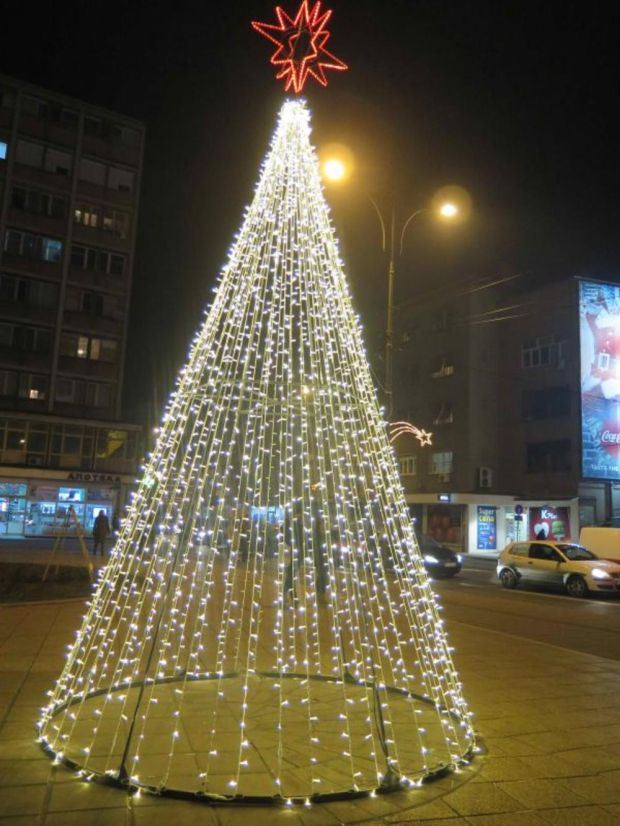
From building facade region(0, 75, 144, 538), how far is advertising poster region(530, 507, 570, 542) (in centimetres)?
2258

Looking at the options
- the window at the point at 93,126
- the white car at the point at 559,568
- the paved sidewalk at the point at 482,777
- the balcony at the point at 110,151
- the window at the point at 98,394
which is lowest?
the paved sidewalk at the point at 482,777

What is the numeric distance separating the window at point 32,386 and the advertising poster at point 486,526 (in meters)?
25.3

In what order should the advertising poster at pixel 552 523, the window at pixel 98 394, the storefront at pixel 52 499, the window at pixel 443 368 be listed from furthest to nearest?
the window at pixel 443 368 < the window at pixel 98 394 < the storefront at pixel 52 499 < the advertising poster at pixel 552 523

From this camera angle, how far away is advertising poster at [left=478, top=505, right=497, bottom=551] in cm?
4050

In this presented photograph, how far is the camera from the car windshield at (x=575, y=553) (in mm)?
20725

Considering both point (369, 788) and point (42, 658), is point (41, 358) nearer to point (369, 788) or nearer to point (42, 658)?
point (42, 658)

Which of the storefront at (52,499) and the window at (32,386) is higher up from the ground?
the window at (32,386)

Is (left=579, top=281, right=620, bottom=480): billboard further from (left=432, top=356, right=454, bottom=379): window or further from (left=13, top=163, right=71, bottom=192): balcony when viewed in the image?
(left=13, top=163, right=71, bottom=192): balcony

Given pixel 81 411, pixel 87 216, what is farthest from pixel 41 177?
pixel 81 411

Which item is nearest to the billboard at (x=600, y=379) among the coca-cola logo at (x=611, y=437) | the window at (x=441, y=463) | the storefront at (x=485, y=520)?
the coca-cola logo at (x=611, y=437)

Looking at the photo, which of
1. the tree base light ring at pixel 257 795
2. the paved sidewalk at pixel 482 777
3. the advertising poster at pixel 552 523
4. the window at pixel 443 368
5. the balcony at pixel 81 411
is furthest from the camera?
the window at pixel 443 368

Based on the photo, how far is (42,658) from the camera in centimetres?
857

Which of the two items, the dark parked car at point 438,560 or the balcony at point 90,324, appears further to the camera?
the balcony at point 90,324

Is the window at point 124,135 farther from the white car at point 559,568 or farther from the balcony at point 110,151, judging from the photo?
the white car at point 559,568
